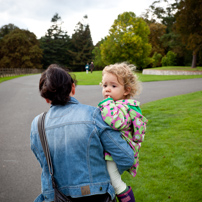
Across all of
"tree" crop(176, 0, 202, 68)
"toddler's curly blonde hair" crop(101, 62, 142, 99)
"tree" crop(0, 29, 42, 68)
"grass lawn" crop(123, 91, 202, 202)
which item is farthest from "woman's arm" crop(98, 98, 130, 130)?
"tree" crop(0, 29, 42, 68)

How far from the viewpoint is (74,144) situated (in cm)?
142

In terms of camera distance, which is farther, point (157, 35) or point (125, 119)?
point (157, 35)

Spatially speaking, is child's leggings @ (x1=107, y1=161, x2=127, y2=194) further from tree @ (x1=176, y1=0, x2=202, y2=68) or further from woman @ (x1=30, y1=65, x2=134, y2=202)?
tree @ (x1=176, y1=0, x2=202, y2=68)

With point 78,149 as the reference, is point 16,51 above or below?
above

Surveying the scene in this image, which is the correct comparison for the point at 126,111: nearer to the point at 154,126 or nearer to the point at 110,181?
the point at 110,181

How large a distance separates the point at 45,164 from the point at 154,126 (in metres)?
4.61

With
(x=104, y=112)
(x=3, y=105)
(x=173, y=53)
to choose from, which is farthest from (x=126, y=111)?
(x=173, y=53)

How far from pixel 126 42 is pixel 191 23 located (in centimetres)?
900

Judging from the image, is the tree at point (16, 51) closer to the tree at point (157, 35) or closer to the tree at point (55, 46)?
the tree at point (55, 46)

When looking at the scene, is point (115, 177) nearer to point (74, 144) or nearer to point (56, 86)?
point (74, 144)

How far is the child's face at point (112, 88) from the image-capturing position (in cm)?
204

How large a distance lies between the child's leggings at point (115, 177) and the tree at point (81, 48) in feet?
220

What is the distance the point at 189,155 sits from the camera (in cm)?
409

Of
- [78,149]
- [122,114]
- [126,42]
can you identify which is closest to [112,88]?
[122,114]
